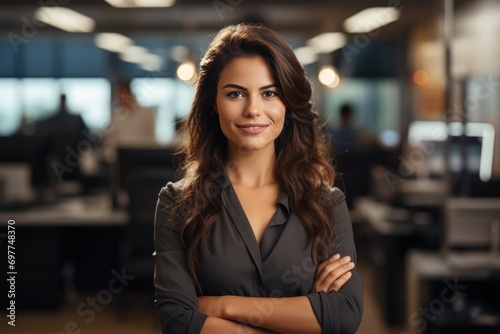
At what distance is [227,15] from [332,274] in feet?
40.7

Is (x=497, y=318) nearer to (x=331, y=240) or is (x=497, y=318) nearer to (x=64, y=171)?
(x=331, y=240)

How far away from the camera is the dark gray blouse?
1.88 metres

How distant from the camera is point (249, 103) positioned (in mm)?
1880

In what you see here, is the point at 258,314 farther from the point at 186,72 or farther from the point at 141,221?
the point at 186,72

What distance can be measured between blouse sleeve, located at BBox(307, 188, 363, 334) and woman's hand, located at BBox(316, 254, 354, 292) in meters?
0.02

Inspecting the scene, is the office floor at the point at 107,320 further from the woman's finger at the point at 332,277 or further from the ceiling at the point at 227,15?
the ceiling at the point at 227,15

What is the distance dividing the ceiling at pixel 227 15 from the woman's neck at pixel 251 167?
9243mm

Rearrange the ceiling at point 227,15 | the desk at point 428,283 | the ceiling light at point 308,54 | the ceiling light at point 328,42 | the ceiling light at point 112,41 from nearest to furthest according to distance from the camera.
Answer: the desk at point 428,283
the ceiling at point 227,15
the ceiling light at point 328,42
the ceiling light at point 112,41
the ceiling light at point 308,54

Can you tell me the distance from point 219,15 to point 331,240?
1266 centimetres

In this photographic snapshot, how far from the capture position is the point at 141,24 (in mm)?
15734

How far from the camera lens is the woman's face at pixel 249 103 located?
6.17ft

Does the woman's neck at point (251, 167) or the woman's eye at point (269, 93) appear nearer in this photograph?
the woman's eye at point (269, 93)

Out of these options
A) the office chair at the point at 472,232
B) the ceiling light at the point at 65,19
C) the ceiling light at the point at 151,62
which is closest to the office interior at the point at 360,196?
the office chair at the point at 472,232

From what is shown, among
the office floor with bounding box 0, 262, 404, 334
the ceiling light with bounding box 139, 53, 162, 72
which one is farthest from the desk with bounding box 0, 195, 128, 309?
the ceiling light with bounding box 139, 53, 162, 72
